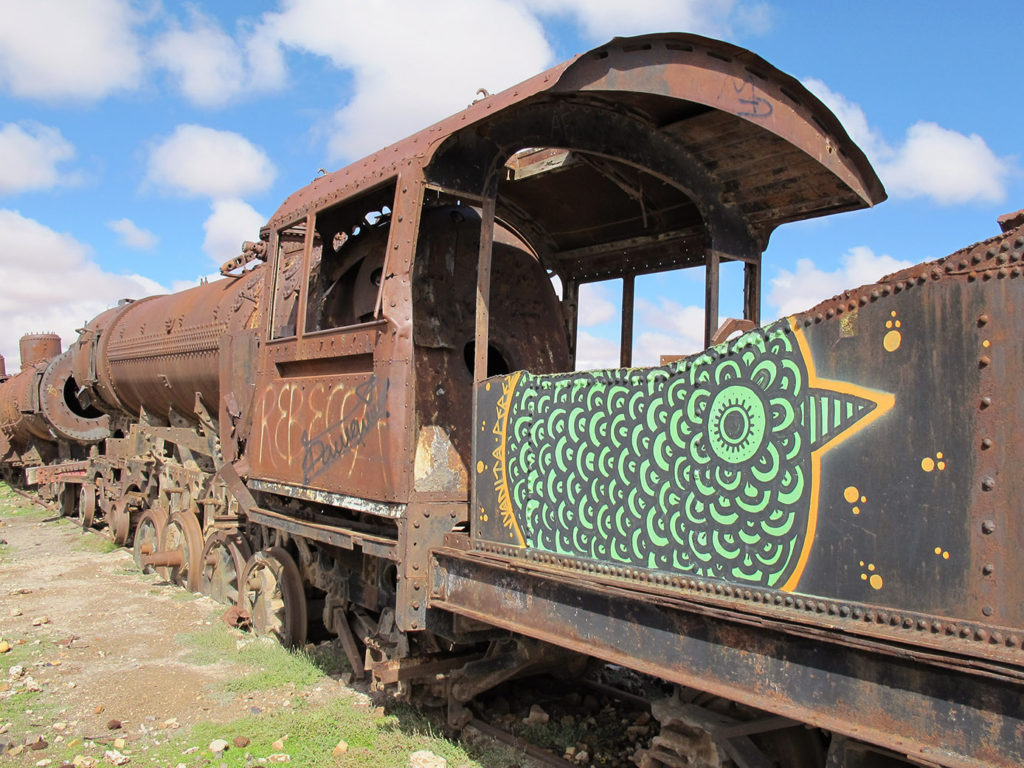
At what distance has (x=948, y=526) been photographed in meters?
2.28

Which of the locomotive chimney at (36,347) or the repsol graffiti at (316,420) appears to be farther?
the locomotive chimney at (36,347)

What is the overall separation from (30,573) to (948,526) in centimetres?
1041

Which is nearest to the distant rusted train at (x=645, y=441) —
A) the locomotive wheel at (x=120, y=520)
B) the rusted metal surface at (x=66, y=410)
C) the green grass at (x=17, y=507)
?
the locomotive wheel at (x=120, y=520)

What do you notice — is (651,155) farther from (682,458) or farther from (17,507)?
(17,507)

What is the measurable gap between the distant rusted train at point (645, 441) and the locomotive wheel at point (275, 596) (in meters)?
0.03

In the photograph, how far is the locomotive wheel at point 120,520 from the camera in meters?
10.5

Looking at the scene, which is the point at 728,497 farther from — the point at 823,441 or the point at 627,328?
the point at 627,328

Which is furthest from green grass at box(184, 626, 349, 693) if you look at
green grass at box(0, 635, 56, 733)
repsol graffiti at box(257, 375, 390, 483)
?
repsol graffiti at box(257, 375, 390, 483)

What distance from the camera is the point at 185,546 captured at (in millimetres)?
8695

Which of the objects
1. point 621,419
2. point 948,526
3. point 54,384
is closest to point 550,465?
point 621,419

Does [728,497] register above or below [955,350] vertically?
below

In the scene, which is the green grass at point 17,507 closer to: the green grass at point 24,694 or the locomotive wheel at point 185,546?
the locomotive wheel at point 185,546

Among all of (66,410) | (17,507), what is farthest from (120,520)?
(17,507)
